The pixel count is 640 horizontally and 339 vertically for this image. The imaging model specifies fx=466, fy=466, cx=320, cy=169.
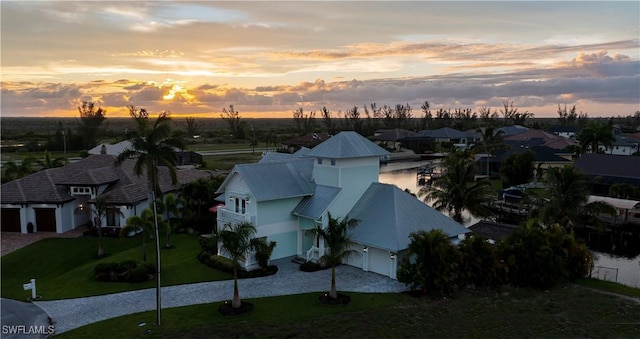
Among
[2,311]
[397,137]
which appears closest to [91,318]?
[2,311]

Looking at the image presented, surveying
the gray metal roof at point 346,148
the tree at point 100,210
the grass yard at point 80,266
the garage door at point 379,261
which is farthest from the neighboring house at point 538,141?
the tree at point 100,210

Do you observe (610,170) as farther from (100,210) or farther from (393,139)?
(393,139)

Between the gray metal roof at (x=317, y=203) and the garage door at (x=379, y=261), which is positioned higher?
the gray metal roof at (x=317, y=203)

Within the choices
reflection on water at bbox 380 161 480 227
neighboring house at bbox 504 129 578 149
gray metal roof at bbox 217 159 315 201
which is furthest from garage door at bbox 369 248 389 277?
neighboring house at bbox 504 129 578 149

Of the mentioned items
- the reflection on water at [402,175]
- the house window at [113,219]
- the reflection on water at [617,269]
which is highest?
the house window at [113,219]

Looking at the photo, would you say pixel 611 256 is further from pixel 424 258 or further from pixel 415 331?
pixel 415 331

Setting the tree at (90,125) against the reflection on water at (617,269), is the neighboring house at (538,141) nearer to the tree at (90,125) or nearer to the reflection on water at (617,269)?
the reflection on water at (617,269)

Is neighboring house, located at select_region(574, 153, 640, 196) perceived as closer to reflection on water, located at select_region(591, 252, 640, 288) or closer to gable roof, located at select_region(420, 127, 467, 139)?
reflection on water, located at select_region(591, 252, 640, 288)
